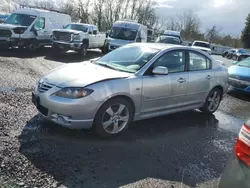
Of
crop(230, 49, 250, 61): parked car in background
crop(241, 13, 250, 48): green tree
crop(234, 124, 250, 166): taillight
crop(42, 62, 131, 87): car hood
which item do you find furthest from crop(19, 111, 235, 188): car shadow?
crop(241, 13, 250, 48): green tree

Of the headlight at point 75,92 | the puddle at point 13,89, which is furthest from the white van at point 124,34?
the headlight at point 75,92

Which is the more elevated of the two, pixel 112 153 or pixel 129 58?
pixel 129 58

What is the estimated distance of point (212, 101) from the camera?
6.39 meters

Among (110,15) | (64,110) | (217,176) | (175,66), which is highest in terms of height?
(110,15)

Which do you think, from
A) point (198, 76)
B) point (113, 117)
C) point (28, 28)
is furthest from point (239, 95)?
point (28, 28)

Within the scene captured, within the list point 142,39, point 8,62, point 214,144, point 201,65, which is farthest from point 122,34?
point 214,144

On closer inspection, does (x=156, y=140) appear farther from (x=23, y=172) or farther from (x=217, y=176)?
(x=23, y=172)

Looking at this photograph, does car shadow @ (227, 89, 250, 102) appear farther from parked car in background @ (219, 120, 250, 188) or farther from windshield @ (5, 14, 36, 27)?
windshield @ (5, 14, 36, 27)

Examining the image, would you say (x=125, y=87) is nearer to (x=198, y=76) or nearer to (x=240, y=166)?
(x=198, y=76)

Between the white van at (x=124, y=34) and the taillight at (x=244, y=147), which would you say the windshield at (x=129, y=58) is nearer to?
the taillight at (x=244, y=147)

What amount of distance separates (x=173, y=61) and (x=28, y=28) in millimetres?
11227

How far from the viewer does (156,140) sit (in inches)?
181

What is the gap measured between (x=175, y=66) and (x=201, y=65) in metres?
0.94

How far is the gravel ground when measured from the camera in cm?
323
